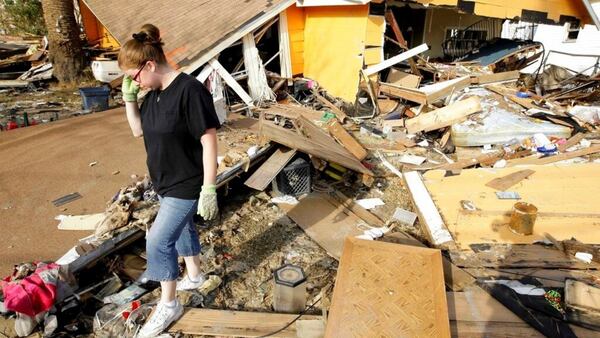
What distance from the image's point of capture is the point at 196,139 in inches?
92.7

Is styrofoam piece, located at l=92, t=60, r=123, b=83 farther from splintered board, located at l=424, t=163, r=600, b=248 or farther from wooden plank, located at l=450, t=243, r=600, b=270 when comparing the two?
wooden plank, located at l=450, t=243, r=600, b=270

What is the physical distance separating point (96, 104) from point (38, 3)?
10901mm

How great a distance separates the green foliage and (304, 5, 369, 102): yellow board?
1244 cm

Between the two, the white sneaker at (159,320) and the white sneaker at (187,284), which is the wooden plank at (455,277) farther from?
the white sneaker at (159,320)

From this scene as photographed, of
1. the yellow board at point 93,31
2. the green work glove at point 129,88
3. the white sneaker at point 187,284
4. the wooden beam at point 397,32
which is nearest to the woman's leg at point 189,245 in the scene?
the white sneaker at point 187,284

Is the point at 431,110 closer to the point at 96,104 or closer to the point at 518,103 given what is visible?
the point at 518,103

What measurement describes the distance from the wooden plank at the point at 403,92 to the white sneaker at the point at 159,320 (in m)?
6.64

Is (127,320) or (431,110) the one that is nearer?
(127,320)

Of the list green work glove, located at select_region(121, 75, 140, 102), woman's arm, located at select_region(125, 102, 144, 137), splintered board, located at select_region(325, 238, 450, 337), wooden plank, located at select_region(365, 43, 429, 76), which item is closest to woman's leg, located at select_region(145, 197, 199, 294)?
woman's arm, located at select_region(125, 102, 144, 137)

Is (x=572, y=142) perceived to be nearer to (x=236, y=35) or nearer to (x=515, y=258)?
(x=515, y=258)

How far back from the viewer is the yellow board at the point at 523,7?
8477mm

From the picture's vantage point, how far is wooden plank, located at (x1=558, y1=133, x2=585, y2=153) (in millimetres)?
5982

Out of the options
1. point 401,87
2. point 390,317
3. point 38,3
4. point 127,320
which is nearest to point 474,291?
point 390,317

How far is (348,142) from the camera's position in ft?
19.0
